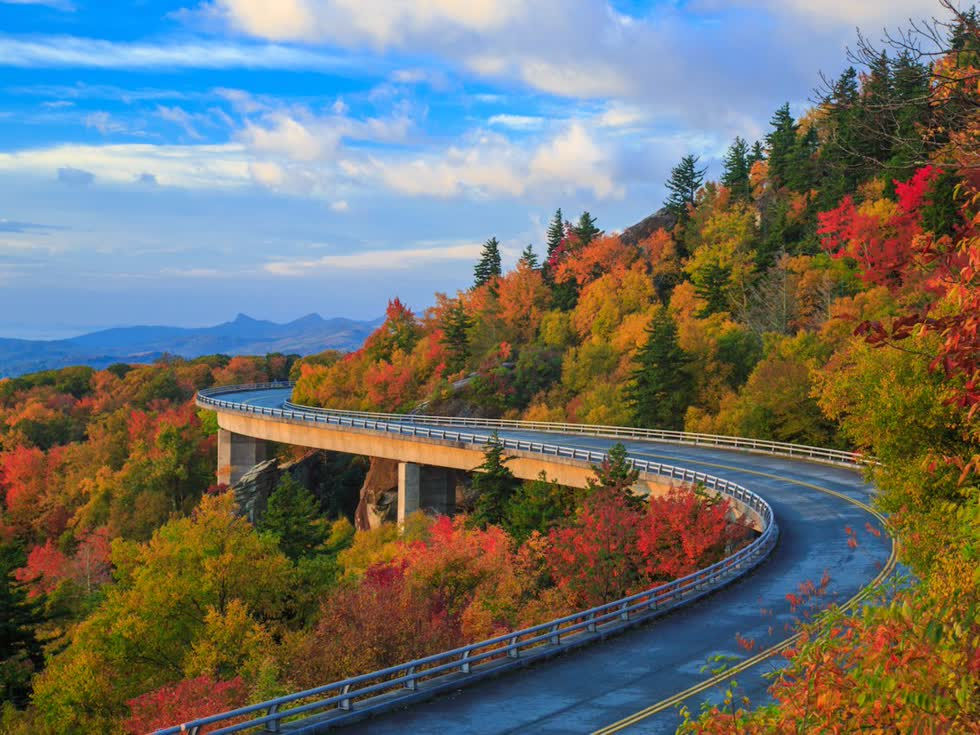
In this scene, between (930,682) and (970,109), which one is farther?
(970,109)

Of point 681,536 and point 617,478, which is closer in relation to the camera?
point 681,536

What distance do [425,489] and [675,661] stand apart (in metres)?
47.2

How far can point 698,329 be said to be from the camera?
73.1m

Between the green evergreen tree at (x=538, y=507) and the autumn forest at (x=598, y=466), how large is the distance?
0.75ft

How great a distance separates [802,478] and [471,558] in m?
22.8

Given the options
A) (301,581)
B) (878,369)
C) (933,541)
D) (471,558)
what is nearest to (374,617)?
(471,558)

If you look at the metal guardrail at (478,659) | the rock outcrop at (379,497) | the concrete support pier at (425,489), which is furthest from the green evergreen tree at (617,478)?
the rock outcrop at (379,497)

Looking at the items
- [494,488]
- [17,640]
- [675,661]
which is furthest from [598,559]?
[17,640]

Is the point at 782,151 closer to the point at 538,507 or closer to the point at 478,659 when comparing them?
the point at 538,507

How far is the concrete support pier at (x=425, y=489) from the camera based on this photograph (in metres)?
66.2

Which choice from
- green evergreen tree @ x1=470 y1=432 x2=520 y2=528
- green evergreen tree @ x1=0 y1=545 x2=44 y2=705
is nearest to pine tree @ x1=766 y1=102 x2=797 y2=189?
green evergreen tree @ x1=470 y1=432 x2=520 y2=528

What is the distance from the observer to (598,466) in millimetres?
47125

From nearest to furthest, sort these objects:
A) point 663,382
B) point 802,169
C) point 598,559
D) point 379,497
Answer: point 598,559
point 663,382
point 379,497
point 802,169

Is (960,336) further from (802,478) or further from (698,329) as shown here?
(698,329)
